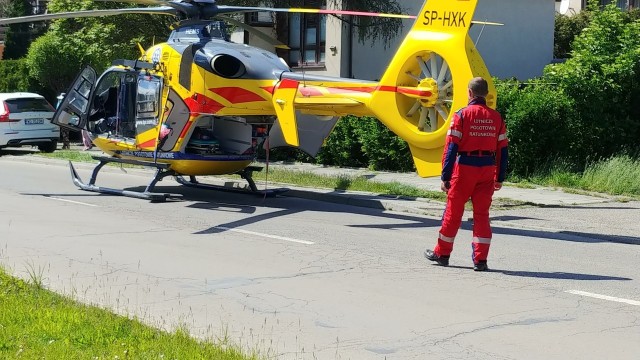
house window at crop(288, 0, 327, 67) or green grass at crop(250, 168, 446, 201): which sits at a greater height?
house window at crop(288, 0, 327, 67)

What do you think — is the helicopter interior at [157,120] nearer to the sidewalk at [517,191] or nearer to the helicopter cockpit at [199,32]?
the helicopter cockpit at [199,32]

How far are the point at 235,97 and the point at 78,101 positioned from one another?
396cm

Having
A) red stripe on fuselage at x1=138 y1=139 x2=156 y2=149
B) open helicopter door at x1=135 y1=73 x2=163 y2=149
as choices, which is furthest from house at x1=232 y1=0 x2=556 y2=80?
Answer: red stripe on fuselage at x1=138 y1=139 x2=156 y2=149

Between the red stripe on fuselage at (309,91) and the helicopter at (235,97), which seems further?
the red stripe on fuselage at (309,91)

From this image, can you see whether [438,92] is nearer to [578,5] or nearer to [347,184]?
[347,184]

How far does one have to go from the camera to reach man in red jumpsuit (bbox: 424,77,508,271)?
9.49 metres

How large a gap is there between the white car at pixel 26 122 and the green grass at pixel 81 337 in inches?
809

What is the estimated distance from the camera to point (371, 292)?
8.70 meters

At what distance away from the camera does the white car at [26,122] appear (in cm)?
2683

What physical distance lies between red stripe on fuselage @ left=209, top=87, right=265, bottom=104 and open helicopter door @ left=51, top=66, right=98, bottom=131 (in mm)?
3388

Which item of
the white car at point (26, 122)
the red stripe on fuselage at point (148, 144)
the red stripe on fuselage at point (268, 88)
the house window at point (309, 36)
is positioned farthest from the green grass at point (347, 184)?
the house window at point (309, 36)

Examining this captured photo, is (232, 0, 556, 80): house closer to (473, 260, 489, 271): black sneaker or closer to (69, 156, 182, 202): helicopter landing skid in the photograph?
(69, 156, 182, 202): helicopter landing skid

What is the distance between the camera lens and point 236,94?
14852 millimetres

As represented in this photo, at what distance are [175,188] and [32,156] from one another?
29.4ft
